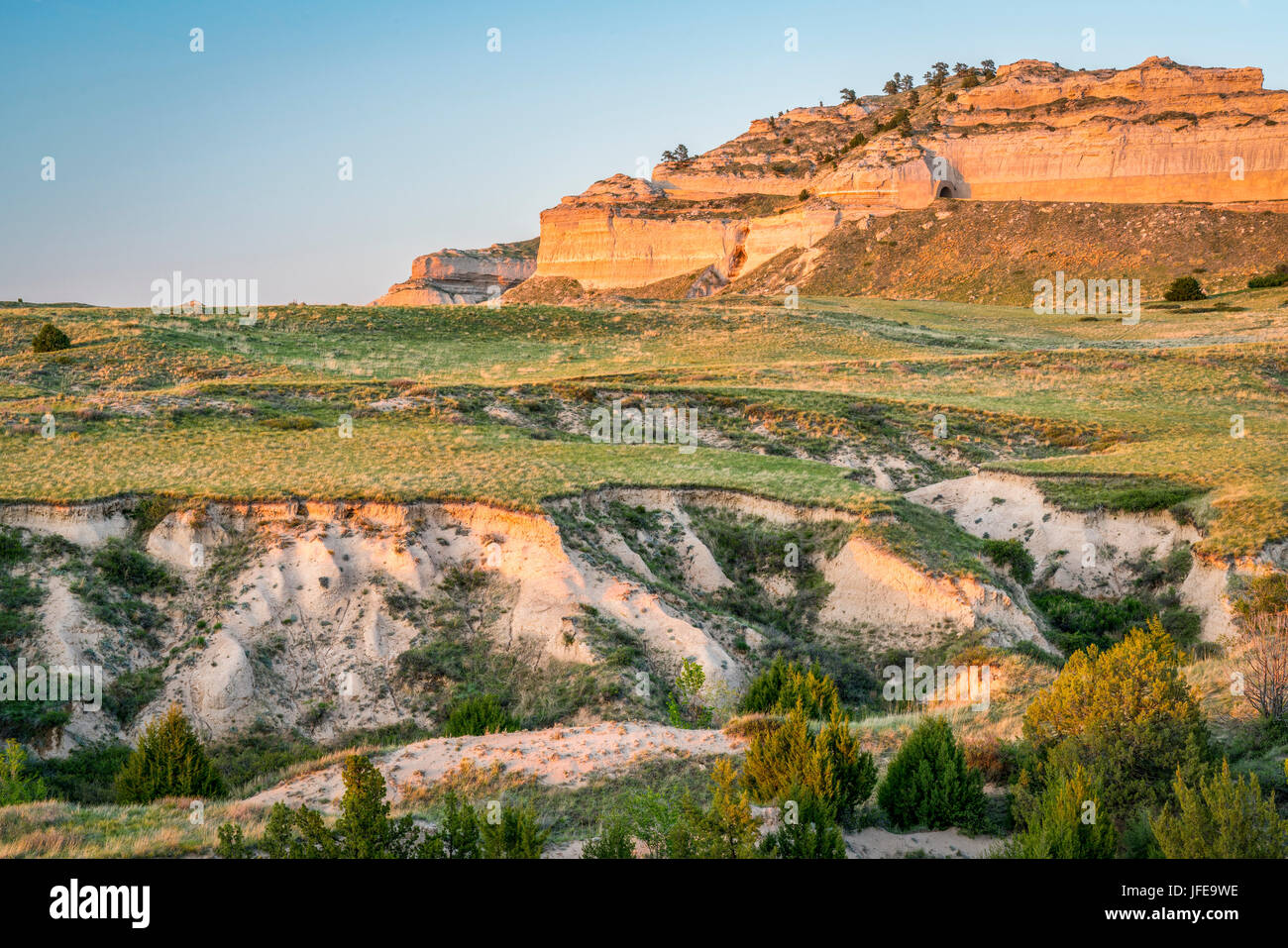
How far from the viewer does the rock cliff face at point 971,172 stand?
112 meters

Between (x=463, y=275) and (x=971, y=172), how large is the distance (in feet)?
248

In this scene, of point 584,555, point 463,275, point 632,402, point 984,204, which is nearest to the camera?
point 584,555

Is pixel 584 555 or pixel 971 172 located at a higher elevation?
pixel 971 172

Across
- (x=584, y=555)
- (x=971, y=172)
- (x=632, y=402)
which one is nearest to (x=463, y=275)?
(x=971, y=172)

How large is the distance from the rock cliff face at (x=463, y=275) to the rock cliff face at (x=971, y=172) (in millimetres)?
15855

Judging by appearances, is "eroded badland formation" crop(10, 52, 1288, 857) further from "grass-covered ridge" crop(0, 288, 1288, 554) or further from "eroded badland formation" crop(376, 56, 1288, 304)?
"eroded badland formation" crop(376, 56, 1288, 304)

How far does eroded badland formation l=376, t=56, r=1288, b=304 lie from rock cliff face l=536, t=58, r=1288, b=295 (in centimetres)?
21

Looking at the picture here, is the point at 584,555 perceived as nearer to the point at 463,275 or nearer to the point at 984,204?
the point at 984,204

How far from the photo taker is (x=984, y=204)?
114 metres

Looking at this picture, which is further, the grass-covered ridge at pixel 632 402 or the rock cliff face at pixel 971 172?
the rock cliff face at pixel 971 172

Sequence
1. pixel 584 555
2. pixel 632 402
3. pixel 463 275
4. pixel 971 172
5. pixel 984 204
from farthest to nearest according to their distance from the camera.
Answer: pixel 463 275 < pixel 971 172 < pixel 984 204 < pixel 632 402 < pixel 584 555

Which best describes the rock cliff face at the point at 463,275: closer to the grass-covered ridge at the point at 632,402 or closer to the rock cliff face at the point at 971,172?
the rock cliff face at the point at 971,172

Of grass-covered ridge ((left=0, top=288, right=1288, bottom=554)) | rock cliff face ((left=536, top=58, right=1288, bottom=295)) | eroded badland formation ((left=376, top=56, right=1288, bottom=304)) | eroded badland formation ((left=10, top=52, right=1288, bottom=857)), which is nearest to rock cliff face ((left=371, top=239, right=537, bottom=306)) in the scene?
eroded badland formation ((left=376, top=56, right=1288, bottom=304))

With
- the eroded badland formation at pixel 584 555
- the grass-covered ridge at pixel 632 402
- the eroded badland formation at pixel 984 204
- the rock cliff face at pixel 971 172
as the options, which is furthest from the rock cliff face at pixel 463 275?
the eroded badland formation at pixel 584 555
